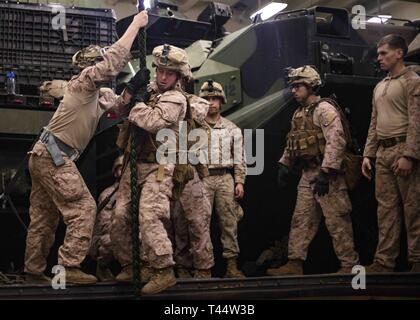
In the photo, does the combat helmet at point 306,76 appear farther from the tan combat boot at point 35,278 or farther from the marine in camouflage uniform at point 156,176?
the tan combat boot at point 35,278

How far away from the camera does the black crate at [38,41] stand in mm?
5812

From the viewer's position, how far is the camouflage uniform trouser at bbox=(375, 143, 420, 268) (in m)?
4.72

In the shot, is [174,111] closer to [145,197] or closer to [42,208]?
[145,197]

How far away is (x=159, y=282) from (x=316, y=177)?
1733 mm

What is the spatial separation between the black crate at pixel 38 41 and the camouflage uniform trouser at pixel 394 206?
2803mm

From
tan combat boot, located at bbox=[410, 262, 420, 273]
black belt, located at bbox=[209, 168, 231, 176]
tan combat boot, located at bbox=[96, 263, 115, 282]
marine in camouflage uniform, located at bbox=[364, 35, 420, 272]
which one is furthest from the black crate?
tan combat boot, located at bbox=[410, 262, 420, 273]

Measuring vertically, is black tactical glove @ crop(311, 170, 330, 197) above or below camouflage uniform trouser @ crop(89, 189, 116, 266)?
above

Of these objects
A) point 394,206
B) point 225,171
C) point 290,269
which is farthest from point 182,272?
point 394,206

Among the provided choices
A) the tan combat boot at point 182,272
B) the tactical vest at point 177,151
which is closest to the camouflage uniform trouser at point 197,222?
the tan combat boot at point 182,272

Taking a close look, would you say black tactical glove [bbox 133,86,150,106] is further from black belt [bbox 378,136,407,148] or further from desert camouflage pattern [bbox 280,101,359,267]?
black belt [bbox 378,136,407,148]

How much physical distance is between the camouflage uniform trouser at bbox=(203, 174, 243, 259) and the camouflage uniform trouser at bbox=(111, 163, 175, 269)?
115cm

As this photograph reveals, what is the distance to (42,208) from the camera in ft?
15.0

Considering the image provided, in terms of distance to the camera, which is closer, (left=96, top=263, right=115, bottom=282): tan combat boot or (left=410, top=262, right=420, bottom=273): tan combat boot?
(left=410, top=262, right=420, bottom=273): tan combat boot

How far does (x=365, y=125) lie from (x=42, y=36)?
2.93m
